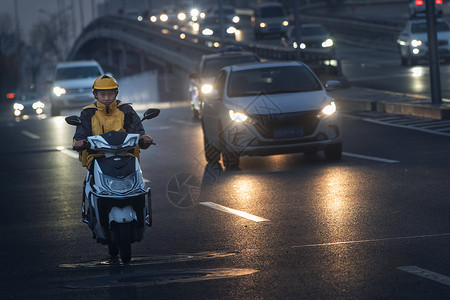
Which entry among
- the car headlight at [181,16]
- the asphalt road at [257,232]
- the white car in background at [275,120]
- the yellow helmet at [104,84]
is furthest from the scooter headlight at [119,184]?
the car headlight at [181,16]

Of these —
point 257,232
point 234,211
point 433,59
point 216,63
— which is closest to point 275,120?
point 234,211

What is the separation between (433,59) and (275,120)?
835 centimetres

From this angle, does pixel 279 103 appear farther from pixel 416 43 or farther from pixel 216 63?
pixel 416 43

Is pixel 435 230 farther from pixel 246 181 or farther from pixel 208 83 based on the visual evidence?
pixel 208 83

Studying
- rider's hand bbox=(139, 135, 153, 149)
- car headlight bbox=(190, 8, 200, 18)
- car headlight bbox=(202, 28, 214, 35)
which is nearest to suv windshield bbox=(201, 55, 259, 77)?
rider's hand bbox=(139, 135, 153, 149)

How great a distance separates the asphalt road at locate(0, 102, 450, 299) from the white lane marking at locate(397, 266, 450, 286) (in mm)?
13

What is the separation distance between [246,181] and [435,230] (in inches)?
191

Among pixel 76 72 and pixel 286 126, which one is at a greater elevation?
pixel 76 72

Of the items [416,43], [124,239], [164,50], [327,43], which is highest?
[164,50]

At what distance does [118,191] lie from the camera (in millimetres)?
7547

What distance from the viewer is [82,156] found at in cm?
811

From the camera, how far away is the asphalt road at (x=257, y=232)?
6.59 metres

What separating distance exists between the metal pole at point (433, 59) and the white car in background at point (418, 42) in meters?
17.0

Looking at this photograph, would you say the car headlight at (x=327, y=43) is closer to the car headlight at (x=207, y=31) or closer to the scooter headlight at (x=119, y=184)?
the car headlight at (x=207, y=31)
